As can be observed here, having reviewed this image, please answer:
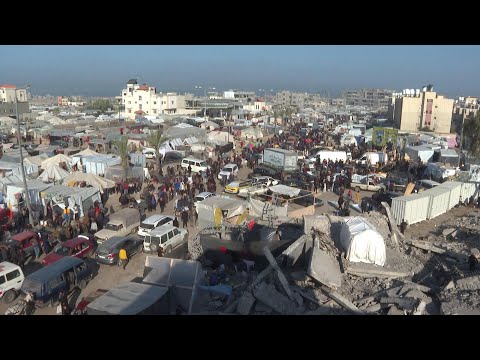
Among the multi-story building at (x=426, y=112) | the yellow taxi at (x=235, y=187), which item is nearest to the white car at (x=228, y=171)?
the yellow taxi at (x=235, y=187)

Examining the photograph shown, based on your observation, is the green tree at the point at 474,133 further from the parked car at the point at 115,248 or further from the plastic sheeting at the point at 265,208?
the parked car at the point at 115,248

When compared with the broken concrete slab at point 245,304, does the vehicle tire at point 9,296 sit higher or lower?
lower

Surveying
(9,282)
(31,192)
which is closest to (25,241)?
(9,282)

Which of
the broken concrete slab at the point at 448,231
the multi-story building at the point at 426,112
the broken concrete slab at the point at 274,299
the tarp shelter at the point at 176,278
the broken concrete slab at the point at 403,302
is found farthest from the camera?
the multi-story building at the point at 426,112

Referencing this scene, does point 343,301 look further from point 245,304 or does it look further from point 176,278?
point 176,278

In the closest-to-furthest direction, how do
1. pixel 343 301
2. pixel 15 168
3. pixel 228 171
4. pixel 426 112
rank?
pixel 343 301 < pixel 15 168 < pixel 228 171 < pixel 426 112

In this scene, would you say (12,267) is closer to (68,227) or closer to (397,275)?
(68,227)
